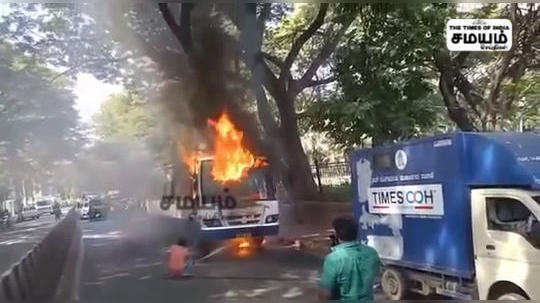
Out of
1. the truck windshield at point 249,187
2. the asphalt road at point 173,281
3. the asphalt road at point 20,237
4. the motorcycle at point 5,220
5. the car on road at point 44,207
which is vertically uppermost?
the truck windshield at point 249,187

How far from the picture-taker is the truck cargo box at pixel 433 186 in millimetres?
5234

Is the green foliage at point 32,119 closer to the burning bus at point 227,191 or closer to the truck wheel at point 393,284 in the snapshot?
the burning bus at point 227,191

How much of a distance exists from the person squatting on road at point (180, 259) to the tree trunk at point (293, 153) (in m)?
1.12

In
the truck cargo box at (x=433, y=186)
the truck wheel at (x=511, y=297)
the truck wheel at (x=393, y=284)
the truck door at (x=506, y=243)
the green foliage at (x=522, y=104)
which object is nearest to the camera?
the truck door at (x=506, y=243)

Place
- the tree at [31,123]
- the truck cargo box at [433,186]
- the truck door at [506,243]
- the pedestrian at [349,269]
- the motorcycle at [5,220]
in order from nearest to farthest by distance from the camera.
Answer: the pedestrian at [349,269], the truck door at [506,243], the tree at [31,123], the truck cargo box at [433,186], the motorcycle at [5,220]

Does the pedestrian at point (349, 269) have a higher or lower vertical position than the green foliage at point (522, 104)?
lower

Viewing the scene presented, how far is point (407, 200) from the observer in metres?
5.80

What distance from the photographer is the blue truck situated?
16.4ft

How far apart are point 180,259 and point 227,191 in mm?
751

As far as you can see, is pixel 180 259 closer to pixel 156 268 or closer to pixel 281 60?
pixel 156 268

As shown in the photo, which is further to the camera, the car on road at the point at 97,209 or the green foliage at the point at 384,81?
the green foliage at the point at 384,81

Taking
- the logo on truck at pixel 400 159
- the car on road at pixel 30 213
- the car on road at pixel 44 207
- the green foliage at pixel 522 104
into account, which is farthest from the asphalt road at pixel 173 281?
the green foliage at pixel 522 104

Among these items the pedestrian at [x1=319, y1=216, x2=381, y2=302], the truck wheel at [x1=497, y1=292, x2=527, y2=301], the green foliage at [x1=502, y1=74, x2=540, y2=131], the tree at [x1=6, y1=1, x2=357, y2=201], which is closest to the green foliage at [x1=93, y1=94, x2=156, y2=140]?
the tree at [x1=6, y1=1, x2=357, y2=201]

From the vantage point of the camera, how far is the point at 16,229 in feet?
18.0
